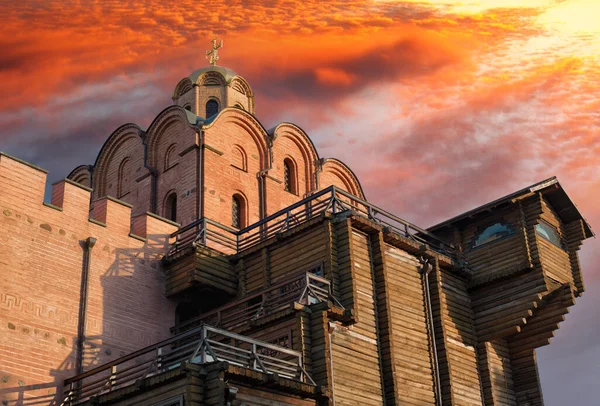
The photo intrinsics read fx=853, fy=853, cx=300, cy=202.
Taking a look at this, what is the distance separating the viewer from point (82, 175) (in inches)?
1743

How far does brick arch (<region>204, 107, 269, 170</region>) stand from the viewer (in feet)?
131

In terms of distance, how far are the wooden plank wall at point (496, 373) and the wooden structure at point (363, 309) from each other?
0.07m

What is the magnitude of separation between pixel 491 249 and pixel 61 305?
53.5 ft

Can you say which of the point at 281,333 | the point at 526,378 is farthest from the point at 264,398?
the point at 526,378

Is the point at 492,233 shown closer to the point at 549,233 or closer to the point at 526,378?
the point at 549,233

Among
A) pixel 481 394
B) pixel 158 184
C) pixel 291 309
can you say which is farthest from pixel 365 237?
pixel 158 184

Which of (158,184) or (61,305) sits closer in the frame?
(61,305)

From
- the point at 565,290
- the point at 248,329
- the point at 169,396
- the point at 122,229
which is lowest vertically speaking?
the point at 169,396

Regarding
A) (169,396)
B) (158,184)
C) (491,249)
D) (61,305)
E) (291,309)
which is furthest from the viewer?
(158,184)

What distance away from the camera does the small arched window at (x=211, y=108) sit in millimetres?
44531

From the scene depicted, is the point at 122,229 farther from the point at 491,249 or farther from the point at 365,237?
the point at 491,249

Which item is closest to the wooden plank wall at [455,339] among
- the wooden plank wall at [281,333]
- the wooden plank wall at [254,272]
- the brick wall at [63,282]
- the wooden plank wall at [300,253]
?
the wooden plank wall at [300,253]

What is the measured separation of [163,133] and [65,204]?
11.5m

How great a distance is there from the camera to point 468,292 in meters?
33.4
